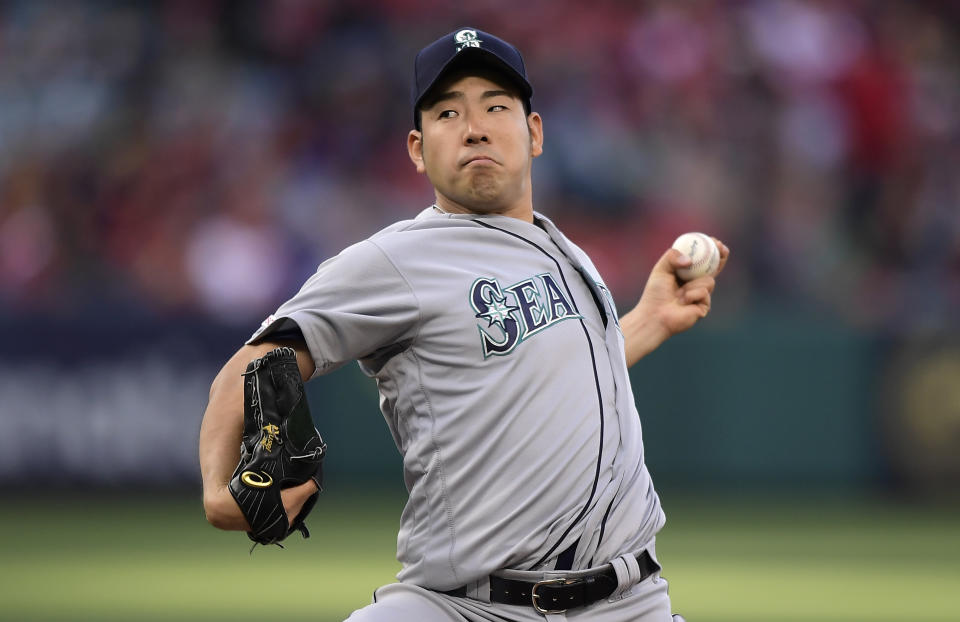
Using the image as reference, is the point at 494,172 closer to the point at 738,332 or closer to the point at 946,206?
the point at 738,332

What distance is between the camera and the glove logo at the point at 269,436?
306 centimetres

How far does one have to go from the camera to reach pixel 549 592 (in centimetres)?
342

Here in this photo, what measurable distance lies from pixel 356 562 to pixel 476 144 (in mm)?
5581

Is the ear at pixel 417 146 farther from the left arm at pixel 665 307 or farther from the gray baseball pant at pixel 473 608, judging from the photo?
the gray baseball pant at pixel 473 608

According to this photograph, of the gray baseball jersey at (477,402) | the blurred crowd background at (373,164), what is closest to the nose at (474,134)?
the gray baseball jersey at (477,402)

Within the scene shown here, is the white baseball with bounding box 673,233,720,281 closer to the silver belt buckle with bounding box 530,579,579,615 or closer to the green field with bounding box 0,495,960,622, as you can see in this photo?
the silver belt buckle with bounding box 530,579,579,615

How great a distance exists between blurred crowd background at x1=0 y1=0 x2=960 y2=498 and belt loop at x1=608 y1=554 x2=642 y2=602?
7697 millimetres

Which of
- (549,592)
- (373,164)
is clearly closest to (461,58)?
(549,592)

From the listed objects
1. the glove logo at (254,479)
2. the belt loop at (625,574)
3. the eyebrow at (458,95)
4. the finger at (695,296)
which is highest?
the eyebrow at (458,95)

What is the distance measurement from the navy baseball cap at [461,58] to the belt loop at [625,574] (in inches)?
49.9

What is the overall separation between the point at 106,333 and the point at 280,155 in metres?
2.87

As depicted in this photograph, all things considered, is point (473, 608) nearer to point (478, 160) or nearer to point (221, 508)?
point (221, 508)

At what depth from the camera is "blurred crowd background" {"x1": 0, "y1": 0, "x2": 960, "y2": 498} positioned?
36.5ft

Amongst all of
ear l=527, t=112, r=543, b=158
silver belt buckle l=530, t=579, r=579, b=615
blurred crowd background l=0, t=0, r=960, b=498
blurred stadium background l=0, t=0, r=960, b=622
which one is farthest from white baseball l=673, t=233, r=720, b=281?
blurred crowd background l=0, t=0, r=960, b=498
